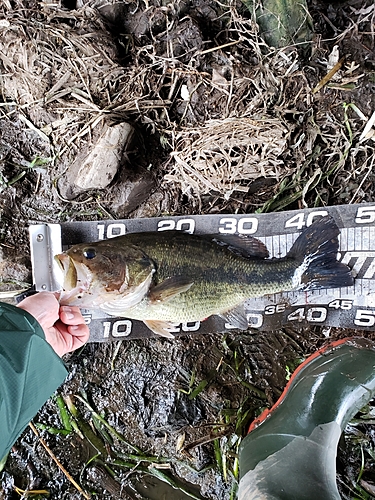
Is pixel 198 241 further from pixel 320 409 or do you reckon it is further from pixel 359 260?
pixel 320 409

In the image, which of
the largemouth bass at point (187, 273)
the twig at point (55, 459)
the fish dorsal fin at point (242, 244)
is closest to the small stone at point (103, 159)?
the largemouth bass at point (187, 273)

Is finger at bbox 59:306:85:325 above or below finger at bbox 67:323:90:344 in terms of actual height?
above

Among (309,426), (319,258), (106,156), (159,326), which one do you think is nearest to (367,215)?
(319,258)

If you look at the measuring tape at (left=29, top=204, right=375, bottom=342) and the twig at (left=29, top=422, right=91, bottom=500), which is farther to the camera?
the twig at (left=29, top=422, right=91, bottom=500)

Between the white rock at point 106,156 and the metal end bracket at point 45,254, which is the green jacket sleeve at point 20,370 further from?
the white rock at point 106,156

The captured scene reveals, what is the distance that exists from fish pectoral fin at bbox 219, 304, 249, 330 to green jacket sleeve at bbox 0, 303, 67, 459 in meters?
1.00

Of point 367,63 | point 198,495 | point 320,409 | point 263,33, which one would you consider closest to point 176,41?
point 263,33

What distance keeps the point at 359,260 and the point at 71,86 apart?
1.85 m

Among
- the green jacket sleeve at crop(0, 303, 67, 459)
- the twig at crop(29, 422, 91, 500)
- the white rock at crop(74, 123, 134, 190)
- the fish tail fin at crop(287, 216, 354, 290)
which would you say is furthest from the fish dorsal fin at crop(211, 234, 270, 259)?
the twig at crop(29, 422, 91, 500)

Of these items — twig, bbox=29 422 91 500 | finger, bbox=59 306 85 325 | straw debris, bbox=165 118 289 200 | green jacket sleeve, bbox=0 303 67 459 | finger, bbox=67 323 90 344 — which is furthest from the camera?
twig, bbox=29 422 91 500

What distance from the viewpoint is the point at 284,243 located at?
2.56 metres

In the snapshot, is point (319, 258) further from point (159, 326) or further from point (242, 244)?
point (159, 326)

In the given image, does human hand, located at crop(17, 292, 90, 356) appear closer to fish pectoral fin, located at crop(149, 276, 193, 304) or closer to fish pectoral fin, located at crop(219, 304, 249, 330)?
fish pectoral fin, located at crop(149, 276, 193, 304)

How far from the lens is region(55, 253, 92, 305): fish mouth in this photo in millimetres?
2074
